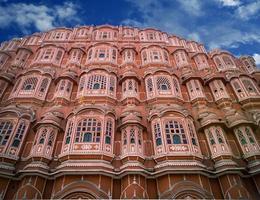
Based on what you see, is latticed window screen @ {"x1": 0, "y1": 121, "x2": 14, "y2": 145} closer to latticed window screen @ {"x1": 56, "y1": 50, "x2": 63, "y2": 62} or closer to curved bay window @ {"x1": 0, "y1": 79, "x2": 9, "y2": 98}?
curved bay window @ {"x1": 0, "y1": 79, "x2": 9, "y2": 98}

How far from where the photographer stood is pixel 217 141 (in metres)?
16.8

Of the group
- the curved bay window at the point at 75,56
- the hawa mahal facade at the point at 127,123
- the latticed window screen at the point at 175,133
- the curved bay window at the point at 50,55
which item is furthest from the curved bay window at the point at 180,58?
the curved bay window at the point at 50,55

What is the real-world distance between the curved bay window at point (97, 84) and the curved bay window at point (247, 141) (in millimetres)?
10445

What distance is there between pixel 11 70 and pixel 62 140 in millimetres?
→ 11220

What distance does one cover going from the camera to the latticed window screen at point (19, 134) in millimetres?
16969

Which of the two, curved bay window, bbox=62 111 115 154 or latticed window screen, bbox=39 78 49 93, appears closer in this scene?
curved bay window, bbox=62 111 115 154

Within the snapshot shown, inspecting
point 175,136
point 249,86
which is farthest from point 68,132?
point 249,86

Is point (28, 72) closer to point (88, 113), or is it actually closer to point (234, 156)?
point (88, 113)

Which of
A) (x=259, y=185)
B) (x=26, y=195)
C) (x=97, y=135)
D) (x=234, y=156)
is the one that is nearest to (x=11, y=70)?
(x=97, y=135)

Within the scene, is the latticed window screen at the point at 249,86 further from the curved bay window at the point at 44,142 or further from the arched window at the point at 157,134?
the curved bay window at the point at 44,142

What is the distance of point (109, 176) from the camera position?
14914 millimetres

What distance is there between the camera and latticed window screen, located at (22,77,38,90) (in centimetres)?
2194

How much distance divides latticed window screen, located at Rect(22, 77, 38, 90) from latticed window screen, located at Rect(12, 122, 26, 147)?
4.95 meters

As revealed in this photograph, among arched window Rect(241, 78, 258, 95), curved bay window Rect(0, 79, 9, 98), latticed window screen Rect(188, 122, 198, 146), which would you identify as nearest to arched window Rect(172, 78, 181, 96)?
latticed window screen Rect(188, 122, 198, 146)
